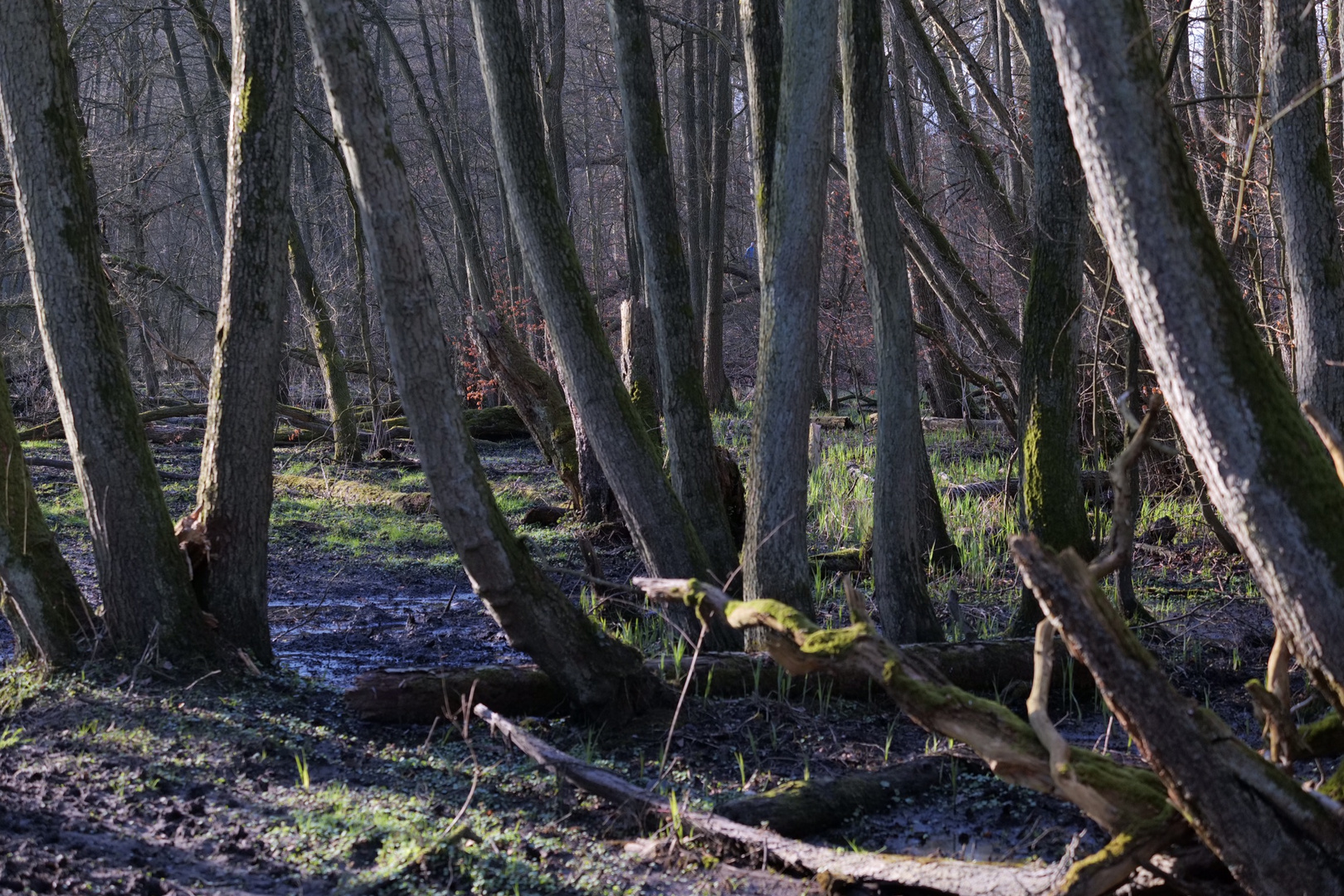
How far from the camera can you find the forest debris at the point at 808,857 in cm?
327

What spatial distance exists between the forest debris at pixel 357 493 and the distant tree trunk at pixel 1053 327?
20.2 ft

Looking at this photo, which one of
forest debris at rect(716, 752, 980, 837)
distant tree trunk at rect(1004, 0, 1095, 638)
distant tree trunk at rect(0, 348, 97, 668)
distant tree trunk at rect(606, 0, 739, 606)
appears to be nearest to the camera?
forest debris at rect(716, 752, 980, 837)

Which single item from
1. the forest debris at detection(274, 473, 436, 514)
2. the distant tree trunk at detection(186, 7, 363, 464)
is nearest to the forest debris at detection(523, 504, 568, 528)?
the forest debris at detection(274, 473, 436, 514)

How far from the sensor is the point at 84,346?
485 cm

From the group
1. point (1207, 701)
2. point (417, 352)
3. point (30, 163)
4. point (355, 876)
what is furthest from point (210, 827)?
point (1207, 701)

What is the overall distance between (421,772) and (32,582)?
1992mm

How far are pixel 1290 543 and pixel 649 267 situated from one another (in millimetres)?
4196

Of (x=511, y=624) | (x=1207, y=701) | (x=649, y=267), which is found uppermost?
(x=649, y=267)

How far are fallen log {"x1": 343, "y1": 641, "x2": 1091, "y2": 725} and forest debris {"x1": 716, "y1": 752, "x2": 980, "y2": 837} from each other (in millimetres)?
441

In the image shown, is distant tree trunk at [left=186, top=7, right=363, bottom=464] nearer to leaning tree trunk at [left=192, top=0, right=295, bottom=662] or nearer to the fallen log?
leaning tree trunk at [left=192, top=0, right=295, bottom=662]

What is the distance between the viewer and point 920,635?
19.8ft

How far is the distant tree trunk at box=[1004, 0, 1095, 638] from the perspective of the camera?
580 centimetres

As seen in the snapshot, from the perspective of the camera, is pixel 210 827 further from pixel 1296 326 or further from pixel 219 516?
pixel 1296 326

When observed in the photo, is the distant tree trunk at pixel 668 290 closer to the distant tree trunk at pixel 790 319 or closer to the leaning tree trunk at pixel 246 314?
the distant tree trunk at pixel 790 319
